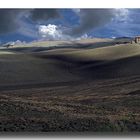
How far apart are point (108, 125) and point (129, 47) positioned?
5.21 ft

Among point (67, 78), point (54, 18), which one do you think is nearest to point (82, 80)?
point (67, 78)

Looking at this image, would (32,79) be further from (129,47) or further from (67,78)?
(129,47)

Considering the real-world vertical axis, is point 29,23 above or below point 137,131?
above

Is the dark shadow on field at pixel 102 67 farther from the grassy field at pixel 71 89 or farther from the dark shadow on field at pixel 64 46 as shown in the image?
the dark shadow on field at pixel 64 46

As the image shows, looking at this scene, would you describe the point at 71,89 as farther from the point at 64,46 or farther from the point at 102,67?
the point at 64,46

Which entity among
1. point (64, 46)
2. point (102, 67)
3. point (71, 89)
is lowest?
point (71, 89)

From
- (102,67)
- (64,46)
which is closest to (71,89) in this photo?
(102,67)

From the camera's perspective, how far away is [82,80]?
673 inches

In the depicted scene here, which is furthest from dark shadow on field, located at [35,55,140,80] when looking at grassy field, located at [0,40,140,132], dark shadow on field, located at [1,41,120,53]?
dark shadow on field, located at [1,41,120,53]

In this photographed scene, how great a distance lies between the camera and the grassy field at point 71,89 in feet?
A: 55.0

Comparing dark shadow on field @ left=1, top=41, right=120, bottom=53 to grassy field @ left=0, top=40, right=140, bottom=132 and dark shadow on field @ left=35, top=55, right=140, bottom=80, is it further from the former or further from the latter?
dark shadow on field @ left=35, top=55, right=140, bottom=80

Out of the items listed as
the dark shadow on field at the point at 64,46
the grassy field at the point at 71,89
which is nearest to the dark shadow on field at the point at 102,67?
the grassy field at the point at 71,89

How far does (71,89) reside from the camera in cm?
1694

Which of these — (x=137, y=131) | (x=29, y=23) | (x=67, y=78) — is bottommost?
(x=137, y=131)
